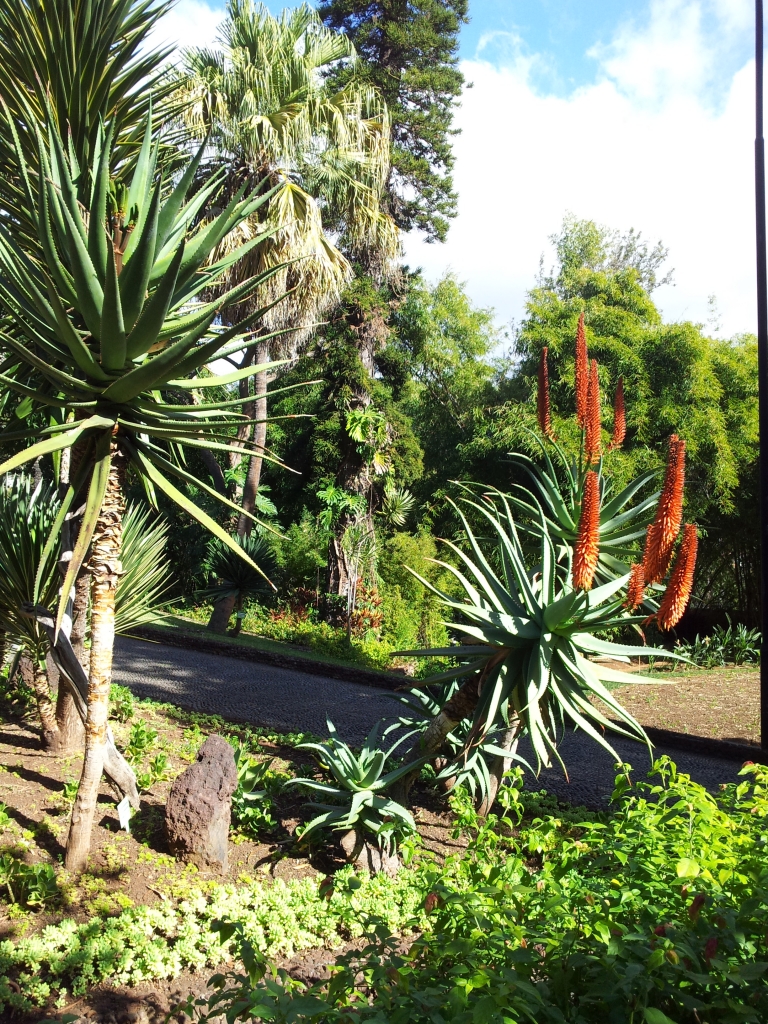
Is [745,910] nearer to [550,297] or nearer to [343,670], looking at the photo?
[343,670]

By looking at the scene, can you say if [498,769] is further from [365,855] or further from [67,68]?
[67,68]

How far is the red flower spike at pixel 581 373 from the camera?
11.8ft

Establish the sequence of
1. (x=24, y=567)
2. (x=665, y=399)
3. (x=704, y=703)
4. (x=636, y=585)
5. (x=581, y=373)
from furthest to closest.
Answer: (x=665, y=399), (x=704, y=703), (x=24, y=567), (x=581, y=373), (x=636, y=585)

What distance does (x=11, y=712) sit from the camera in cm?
Result: 602

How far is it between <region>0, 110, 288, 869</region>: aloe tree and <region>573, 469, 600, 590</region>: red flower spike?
1409mm

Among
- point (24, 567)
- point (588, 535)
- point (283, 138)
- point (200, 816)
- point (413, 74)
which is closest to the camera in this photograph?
point (588, 535)

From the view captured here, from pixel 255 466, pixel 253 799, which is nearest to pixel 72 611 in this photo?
pixel 253 799

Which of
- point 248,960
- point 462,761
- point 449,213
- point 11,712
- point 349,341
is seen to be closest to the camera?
point 248,960

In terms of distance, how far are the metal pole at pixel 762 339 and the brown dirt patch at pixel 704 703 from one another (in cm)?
95

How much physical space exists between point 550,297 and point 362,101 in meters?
5.75

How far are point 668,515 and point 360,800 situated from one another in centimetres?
238

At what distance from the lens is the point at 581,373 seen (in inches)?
143

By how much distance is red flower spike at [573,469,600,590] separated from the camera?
3.02m

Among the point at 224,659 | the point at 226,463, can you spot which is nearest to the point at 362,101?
the point at 226,463
